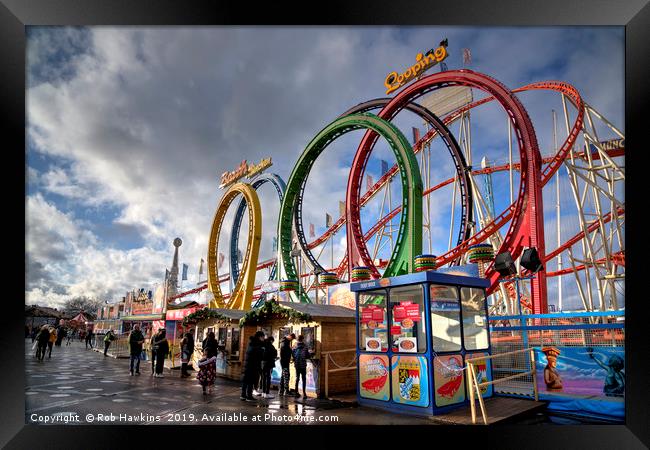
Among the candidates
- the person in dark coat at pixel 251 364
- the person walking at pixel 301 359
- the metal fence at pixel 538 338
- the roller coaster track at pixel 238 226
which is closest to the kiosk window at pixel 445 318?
the metal fence at pixel 538 338

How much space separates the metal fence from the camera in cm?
677

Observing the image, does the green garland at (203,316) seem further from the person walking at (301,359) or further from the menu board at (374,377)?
the menu board at (374,377)

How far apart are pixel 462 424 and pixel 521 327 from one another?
295 centimetres

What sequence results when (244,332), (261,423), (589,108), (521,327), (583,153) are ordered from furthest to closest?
(583,153) → (589,108) → (244,332) → (521,327) → (261,423)

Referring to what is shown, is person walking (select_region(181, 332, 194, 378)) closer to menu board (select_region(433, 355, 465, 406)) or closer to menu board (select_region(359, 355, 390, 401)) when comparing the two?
menu board (select_region(359, 355, 390, 401))

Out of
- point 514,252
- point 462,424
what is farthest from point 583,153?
point 462,424

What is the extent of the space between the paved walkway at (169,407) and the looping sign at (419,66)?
52.5 ft

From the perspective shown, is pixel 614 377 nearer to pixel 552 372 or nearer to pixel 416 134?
pixel 552 372

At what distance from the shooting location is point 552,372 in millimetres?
7504

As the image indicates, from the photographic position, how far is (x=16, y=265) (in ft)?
20.2

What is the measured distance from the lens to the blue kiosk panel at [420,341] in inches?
269

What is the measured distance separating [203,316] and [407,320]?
8734 millimetres

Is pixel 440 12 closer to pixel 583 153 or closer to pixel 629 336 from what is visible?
pixel 629 336

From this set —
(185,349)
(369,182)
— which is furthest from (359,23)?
(369,182)
